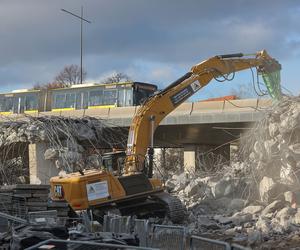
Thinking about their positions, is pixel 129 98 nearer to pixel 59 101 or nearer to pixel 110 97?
pixel 110 97

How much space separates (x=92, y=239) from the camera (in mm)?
7168

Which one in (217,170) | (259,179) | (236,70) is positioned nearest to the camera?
(259,179)

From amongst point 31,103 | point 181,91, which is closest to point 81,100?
point 31,103

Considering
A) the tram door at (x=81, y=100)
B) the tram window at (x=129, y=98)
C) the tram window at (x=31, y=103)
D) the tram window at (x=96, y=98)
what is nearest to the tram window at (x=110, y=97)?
the tram window at (x=96, y=98)

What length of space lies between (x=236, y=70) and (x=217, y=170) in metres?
4.13

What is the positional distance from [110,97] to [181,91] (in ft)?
53.7

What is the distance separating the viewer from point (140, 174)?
646 inches

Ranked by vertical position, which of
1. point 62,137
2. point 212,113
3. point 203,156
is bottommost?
point 203,156

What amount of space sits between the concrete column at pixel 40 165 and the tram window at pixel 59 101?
12200mm

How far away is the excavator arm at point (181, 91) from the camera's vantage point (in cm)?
1708

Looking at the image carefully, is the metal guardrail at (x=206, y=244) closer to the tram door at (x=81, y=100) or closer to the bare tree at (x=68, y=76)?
the tram door at (x=81, y=100)

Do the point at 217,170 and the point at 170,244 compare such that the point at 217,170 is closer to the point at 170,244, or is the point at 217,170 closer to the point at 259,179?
the point at 259,179

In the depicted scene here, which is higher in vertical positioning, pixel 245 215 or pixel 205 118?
pixel 205 118

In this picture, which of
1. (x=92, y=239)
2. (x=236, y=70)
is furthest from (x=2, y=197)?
(x=236, y=70)
